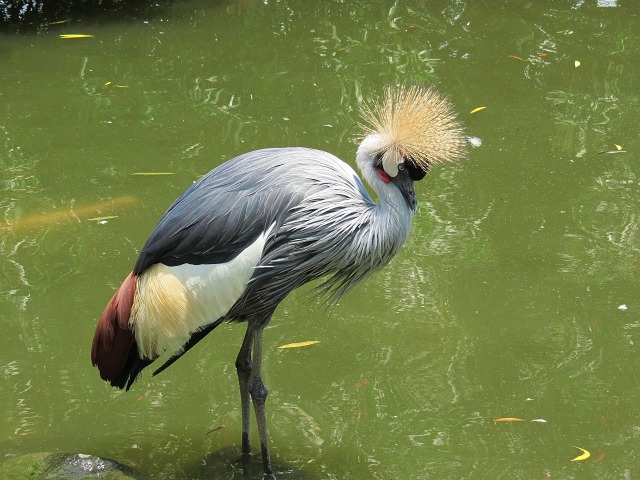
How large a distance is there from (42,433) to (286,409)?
883 millimetres

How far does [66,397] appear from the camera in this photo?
366cm

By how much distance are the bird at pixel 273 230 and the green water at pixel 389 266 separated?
0.62 meters

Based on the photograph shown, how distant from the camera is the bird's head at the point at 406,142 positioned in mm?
2949

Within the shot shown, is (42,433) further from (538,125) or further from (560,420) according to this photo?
(538,125)

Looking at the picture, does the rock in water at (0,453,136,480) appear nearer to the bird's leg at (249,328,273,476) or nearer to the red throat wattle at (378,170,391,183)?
the bird's leg at (249,328,273,476)

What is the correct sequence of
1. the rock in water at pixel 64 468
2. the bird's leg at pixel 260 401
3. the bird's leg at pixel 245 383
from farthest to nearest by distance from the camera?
the bird's leg at pixel 245 383
the bird's leg at pixel 260 401
the rock in water at pixel 64 468

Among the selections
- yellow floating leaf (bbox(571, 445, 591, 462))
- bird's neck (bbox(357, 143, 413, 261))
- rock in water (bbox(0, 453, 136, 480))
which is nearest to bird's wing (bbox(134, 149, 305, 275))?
bird's neck (bbox(357, 143, 413, 261))

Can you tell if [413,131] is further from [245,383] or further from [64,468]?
[64,468]

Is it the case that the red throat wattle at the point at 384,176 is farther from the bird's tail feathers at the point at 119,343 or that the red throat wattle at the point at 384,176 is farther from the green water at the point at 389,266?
the green water at the point at 389,266

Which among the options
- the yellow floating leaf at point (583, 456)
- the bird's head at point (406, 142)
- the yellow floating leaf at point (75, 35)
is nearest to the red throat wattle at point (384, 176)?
the bird's head at point (406, 142)

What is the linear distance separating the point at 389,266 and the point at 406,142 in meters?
1.53

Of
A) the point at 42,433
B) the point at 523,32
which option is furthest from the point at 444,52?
the point at 42,433

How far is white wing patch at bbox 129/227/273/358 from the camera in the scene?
9.77ft

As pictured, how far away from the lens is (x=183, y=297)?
302 cm
